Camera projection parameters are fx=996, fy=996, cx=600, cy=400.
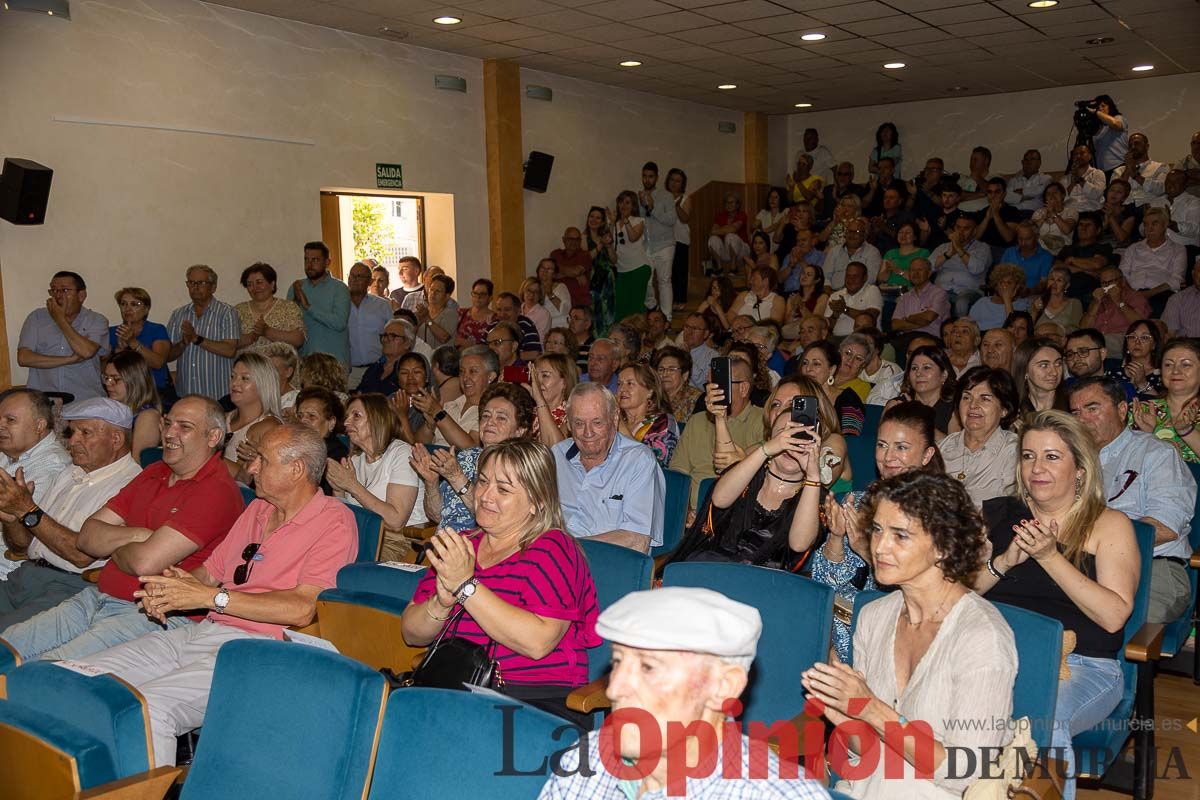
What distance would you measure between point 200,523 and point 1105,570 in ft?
9.04

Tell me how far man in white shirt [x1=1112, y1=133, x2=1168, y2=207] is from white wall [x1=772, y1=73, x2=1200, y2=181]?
1910 millimetres

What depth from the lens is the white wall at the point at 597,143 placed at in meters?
10.6

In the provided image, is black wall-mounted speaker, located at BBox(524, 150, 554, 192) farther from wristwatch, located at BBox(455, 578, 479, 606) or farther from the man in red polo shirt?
wristwatch, located at BBox(455, 578, 479, 606)

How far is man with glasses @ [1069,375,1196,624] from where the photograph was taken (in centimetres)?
337

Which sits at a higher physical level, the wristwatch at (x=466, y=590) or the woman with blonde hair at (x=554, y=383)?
the woman with blonde hair at (x=554, y=383)

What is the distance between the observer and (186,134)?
751 centimetres

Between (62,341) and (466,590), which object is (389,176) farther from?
(466,590)

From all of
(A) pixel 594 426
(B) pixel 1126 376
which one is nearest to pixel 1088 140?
(B) pixel 1126 376

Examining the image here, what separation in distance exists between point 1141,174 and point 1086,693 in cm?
974

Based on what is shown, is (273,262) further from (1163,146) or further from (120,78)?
(1163,146)

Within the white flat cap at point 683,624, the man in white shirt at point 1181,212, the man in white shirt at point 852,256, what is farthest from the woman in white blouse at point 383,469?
the man in white shirt at point 1181,212

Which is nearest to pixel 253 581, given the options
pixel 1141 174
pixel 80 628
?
pixel 80 628

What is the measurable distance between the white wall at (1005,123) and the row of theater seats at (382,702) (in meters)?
11.3

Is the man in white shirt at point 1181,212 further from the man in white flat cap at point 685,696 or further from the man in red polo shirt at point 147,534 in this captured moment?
the man in white flat cap at point 685,696
